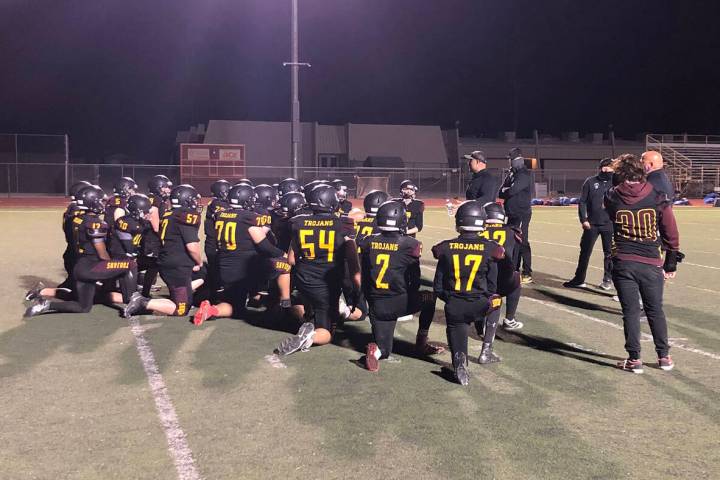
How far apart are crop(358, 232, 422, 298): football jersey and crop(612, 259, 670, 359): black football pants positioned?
1832 millimetres

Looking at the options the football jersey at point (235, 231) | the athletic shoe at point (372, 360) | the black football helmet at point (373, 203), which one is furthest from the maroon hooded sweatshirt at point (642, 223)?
the football jersey at point (235, 231)

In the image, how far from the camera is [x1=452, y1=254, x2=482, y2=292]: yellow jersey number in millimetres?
5770

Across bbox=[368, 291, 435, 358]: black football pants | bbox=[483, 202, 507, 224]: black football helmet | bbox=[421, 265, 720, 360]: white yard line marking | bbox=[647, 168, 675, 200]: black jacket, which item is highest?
bbox=[647, 168, 675, 200]: black jacket

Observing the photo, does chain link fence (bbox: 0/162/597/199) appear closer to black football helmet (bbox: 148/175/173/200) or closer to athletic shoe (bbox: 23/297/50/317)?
black football helmet (bbox: 148/175/173/200)

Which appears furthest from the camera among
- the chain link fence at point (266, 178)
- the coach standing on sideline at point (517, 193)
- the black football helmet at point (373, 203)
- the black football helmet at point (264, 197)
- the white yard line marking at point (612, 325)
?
the chain link fence at point (266, 178)

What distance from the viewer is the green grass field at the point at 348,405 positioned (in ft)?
13.4

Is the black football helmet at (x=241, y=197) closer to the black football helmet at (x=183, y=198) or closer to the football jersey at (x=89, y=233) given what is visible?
the black football helmet at (x=183, y=198)

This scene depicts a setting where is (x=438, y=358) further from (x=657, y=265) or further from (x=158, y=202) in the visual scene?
(x=158, y=202)

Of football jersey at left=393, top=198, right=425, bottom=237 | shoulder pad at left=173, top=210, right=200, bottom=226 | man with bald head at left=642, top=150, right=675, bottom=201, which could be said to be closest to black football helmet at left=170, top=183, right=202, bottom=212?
shoulder pad at left=173, top=210, right=200, bottom=226

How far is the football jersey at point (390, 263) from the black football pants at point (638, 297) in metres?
1.83

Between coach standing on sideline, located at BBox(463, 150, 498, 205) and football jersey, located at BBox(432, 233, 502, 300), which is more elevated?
coach standing on sideline, located at BBox(463, 150, 498, 205)

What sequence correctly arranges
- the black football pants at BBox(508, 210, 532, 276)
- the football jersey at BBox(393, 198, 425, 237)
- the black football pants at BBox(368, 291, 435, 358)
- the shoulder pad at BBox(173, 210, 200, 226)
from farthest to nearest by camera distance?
the black football pants at BBox(508, 210, 532, 276), the football jersey at BBox(393, 198, 425, 237), the shoulder pad at BBox(173, 210, 200, 226), the black football pants at BBox(368, 291, 435, 358)

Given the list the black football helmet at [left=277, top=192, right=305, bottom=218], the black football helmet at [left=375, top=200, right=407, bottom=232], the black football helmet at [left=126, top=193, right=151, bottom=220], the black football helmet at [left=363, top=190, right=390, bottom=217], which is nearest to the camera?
the black football helmet at [left=375, top=200, right=407, bottom=232]

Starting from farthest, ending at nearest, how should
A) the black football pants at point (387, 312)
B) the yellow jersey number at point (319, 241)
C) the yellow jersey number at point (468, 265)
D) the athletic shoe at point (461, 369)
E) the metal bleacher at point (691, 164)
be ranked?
the metal bleacher at point (691, 164), the yellow jersey number at point (319, 241), the black football pants at point (387, 312), the yellow jersey number at point (468, 265), the athletic shoe at point (461, 369)
